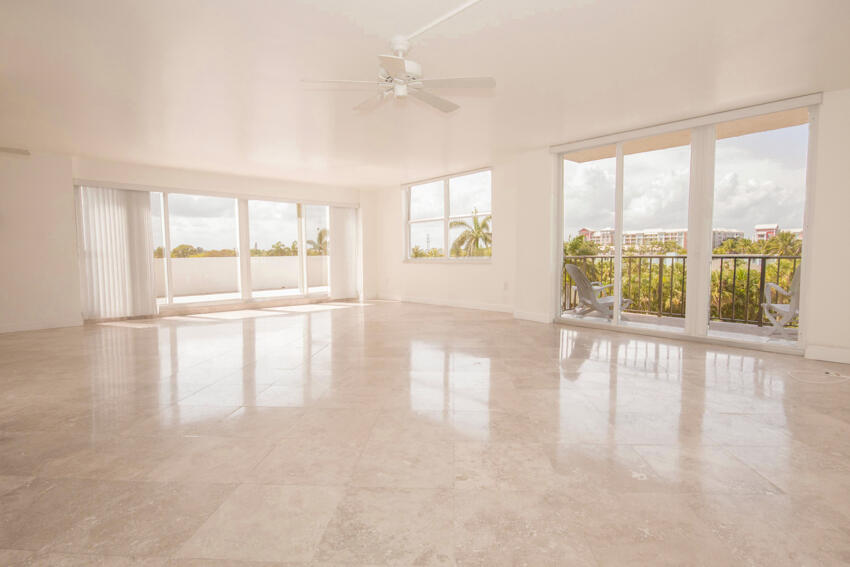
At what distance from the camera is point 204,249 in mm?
9312

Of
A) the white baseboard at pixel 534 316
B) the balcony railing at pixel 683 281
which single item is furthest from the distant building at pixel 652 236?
the white baseboard at pixel 534 316

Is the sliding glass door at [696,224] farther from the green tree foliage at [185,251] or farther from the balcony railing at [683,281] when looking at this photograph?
the green tree foliage at [185,251]

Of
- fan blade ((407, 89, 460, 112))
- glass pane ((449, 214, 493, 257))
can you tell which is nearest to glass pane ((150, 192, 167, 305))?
glass pane ((449, 214, 493, 257))

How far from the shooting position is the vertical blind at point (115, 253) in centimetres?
606

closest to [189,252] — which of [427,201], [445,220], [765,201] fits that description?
[427,201]

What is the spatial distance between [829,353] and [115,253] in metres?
8.92

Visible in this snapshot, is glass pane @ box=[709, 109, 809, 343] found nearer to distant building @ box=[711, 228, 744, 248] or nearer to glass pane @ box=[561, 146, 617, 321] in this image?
distant building @ box=[711, 228, 744, 248]

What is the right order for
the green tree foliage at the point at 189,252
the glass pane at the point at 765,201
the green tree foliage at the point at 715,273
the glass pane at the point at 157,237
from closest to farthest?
the glass pane at the point at 765,201
the green tree foliage at the point at 715,273
the glass pane at the point at 157,237
the green tree foliage at the point at 189,252

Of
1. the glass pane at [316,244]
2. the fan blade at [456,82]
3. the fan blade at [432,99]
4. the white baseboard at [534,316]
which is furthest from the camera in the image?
the glass pane at [316,244]

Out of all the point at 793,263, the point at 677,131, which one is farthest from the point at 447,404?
the point at 793,263

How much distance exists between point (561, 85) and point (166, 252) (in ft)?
21.5

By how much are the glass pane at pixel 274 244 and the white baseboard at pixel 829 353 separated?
7.89 metres

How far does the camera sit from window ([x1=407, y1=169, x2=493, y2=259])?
23.4 feet

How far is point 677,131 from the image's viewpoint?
4477mm
